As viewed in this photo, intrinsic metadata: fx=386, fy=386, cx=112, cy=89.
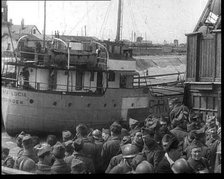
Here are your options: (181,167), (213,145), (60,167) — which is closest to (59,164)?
→ (60,167)

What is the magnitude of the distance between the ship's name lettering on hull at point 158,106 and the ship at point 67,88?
0.63 m

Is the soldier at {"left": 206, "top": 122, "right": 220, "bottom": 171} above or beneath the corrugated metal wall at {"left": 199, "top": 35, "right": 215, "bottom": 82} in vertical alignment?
beneath

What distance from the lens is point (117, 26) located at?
18.2 meters

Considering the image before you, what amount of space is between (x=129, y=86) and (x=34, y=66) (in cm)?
382

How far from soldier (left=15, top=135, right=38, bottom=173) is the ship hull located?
886 centimetres

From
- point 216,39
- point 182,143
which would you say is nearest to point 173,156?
point 182,143

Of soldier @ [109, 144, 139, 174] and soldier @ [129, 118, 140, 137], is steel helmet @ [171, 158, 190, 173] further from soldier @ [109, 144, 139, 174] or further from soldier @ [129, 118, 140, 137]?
soldier @ [129, 118, 140, 137]

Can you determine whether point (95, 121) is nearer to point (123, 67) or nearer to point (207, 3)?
point (123, 67)

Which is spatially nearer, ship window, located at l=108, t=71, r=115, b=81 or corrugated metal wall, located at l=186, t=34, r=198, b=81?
corrugated metal wall, located at l=186, t=34, r=198, b=81

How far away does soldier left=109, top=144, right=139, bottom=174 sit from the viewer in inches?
138

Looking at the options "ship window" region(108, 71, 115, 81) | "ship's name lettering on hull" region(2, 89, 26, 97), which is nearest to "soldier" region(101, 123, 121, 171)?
"ship's name lettering on hull" region(2, 89, 26, 97)

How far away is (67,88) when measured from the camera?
1332cm

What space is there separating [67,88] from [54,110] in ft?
2.90

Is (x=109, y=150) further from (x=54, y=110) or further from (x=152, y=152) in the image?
(x=54, y=110)
